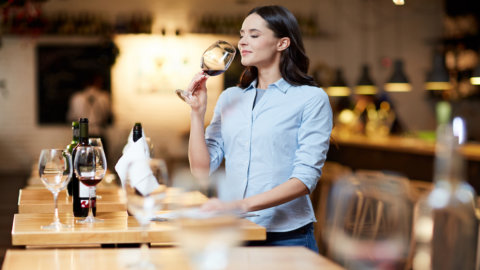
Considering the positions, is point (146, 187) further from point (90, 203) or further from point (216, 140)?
point (216, 140)

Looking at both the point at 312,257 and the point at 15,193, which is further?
the point at 15,193

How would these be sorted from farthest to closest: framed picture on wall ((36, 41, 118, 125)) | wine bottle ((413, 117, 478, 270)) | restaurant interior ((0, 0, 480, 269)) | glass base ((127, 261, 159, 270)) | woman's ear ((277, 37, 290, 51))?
framed picture on wall ((36, 41, 118, 125)) → restaurant interior ((0, 0, 480, 269)) → woman's ear ((277, 37, 290, 51)) → glass base ((127, 261, 159, 270)) → wine bottle ((413, 117, 478, 270))

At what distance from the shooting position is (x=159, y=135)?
11.0 m

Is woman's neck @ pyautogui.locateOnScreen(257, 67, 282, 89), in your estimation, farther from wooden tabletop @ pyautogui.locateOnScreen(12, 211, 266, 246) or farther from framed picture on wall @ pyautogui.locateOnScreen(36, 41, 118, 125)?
framed picture on wall @ pyautogui.locateOnScreen(36, 41, 118, 125)

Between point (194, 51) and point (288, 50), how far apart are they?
28.8ft

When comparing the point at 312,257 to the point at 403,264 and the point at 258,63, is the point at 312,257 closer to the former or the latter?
the point at 403,264

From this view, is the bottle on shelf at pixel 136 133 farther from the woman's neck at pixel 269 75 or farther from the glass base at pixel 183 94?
the woman's neck at pixel 269 75

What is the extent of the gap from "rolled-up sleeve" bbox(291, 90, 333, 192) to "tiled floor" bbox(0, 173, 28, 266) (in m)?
3.21

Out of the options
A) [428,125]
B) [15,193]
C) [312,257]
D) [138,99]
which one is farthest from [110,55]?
[312,257]

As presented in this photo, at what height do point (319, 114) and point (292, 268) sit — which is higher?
point (319, 114)

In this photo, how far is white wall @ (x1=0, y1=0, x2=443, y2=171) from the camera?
10.7 m

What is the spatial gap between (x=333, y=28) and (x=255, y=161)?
9.76 meters

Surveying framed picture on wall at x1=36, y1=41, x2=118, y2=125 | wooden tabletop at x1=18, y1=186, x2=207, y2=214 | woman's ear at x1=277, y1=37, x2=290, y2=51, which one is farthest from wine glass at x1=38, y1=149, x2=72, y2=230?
framed picture on wall at x1=36, y1=41, x2=118, y2=125

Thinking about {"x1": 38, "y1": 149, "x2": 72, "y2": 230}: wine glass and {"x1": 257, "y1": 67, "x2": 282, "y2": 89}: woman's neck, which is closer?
{"x1": 38, "y1": 149, "x2": 72, "y2": 230}: wine glass
